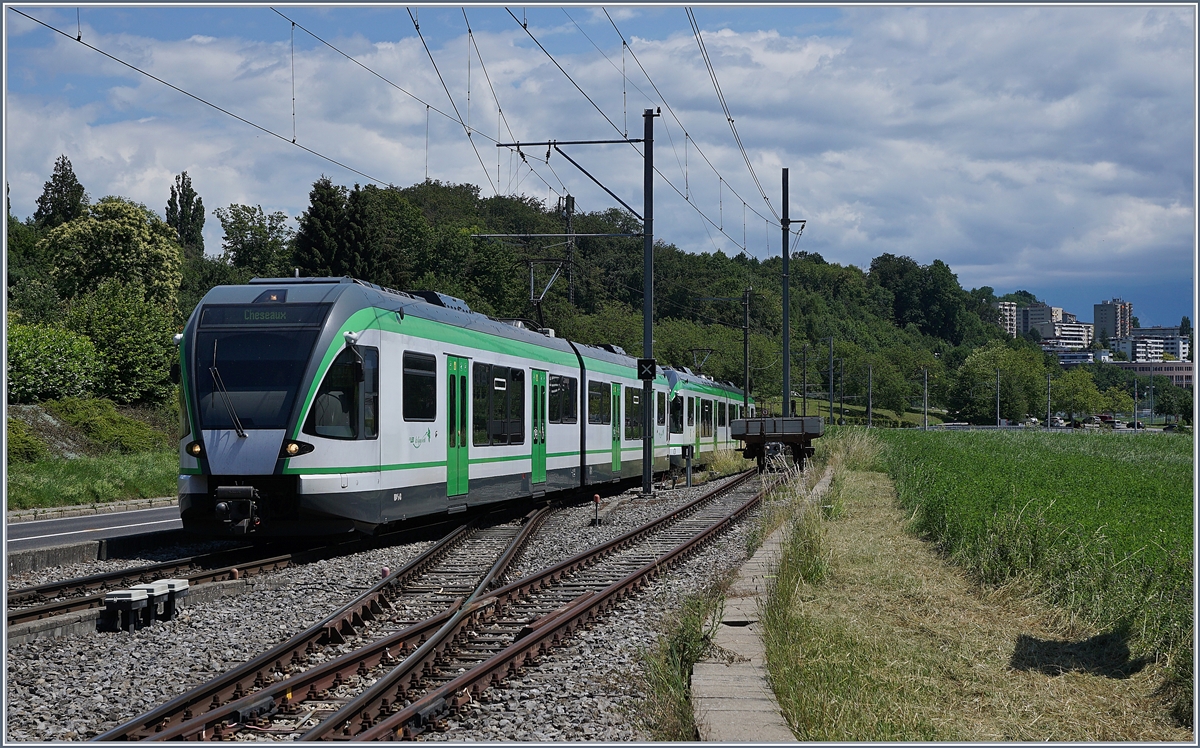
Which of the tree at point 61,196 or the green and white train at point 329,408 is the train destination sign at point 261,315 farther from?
the tree at point 61,196

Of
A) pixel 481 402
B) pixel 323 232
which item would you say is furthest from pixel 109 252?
pixel 481 402

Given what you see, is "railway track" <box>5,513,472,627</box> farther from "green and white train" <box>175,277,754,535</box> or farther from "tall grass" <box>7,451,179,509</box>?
"tall grass" <box>7,451,179,509</box>

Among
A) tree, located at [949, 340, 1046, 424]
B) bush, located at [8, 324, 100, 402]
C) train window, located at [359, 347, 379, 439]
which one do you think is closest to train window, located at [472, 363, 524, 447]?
train window, located at [359, 347, 379, 439]

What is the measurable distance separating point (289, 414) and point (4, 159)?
5.05 metres

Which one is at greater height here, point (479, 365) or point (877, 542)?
point (479, 365)

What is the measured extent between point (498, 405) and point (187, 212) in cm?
10515

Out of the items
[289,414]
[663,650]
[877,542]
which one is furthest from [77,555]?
[877,542]

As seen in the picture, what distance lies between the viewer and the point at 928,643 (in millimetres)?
8195

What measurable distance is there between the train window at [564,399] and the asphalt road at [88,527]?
6.77 meters

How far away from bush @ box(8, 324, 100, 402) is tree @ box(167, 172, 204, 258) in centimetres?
8002

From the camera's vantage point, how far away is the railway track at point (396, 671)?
6.16 meters

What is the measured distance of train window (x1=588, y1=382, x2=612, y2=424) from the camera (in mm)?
23000

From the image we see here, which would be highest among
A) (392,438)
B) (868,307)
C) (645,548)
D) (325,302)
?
(868,307)

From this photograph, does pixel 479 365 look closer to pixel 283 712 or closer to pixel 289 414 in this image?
pixel 289 414
